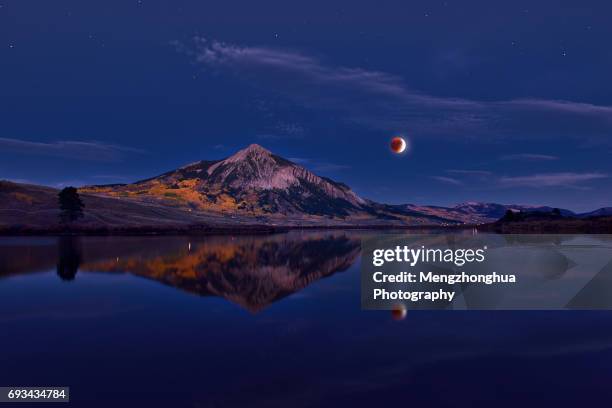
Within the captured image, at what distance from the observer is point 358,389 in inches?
521

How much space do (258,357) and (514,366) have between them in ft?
29.7

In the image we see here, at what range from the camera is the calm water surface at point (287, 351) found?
12.8 m

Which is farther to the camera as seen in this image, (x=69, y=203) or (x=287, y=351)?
(x=69, y=203)

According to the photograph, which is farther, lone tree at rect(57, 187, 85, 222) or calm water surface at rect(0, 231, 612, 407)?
lone tree at rect(57, 187, 85, 222)

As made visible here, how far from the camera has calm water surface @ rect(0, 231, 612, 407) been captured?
12844 mm

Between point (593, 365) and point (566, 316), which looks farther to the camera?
point (566, 316)

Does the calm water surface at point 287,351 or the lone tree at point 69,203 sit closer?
the calm water surface at point 287,351

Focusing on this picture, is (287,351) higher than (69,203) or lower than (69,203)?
lower

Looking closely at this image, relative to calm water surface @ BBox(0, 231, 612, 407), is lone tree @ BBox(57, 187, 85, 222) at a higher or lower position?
higher

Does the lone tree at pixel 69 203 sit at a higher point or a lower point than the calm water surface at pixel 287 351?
higher

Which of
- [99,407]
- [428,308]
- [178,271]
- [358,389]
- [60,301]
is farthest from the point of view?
[178,271]

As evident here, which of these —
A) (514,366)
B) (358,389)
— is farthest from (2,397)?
(514,366)

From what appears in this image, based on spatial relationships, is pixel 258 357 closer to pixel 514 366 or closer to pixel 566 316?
pixel 514 366

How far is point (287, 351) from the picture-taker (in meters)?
17.2
